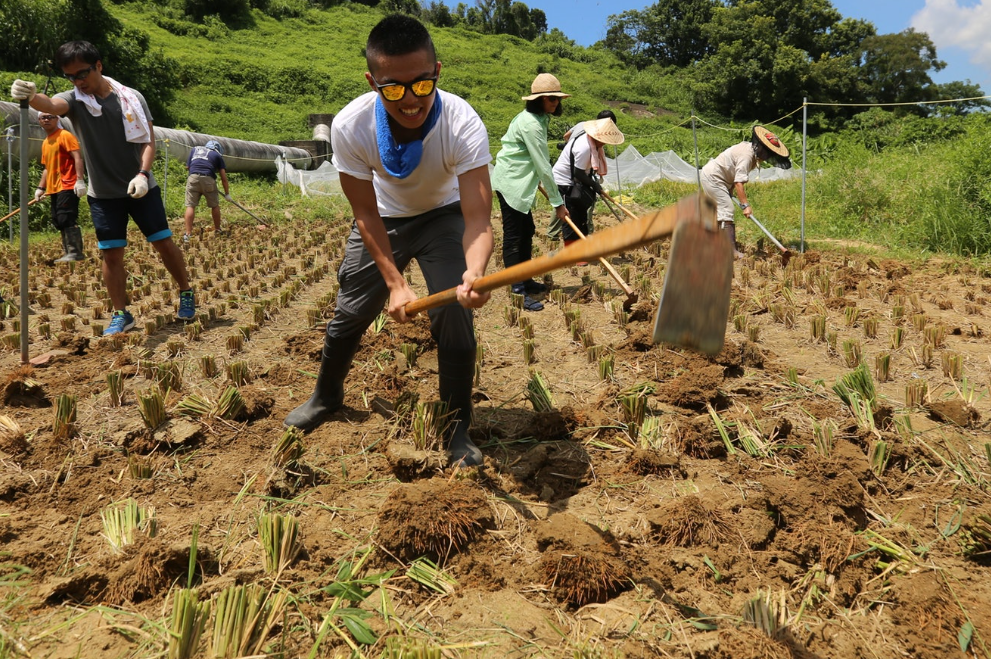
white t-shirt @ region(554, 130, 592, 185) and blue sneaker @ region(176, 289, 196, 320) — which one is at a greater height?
white t-shirt @ region(554, 130, 592, 185)

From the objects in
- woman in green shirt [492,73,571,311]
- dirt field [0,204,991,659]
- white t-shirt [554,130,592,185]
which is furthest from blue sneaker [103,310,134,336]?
white t-shirt [554,130,592,185]

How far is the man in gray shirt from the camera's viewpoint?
434cm

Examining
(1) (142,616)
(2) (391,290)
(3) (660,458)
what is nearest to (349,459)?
(2) (391,290)

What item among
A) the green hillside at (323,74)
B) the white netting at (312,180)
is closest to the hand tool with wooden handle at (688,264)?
the white netting at (312,180)

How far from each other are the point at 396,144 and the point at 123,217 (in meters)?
2.92

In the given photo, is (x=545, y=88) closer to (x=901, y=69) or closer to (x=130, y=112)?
(x=130, y=112)

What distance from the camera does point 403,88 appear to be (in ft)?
8.28

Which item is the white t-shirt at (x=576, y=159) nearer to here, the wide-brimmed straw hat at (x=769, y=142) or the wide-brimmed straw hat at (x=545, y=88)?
the wide-brimmed straw hat at (x=545, y=88)

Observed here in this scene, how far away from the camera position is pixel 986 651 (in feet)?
6.20

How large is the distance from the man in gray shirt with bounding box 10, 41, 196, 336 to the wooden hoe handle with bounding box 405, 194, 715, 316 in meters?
3.37

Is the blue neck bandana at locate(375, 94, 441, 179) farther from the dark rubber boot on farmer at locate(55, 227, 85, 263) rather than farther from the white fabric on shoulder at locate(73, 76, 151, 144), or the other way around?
the dark rubber boot on farmer at locate(55, 227, 85, 263)

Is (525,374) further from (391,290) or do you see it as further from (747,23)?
(747,23)

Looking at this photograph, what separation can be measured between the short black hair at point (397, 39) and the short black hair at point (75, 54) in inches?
109

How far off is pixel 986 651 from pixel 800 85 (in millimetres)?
38442
